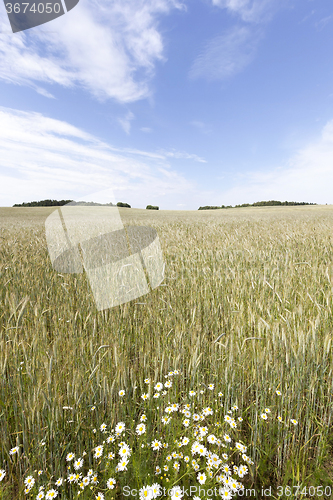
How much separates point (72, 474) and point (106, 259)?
3.82m

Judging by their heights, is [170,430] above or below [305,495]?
above

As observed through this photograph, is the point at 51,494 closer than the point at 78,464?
Yes

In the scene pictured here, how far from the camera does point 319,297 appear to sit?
279 cm

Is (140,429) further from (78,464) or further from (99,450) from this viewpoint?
(78,464)

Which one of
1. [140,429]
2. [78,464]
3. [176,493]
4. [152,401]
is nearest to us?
[176,493]

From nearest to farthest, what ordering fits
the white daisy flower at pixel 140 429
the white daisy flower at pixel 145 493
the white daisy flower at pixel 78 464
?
1. the white daisy flower at pixel 145 493
2. the white daisy flower at pixel 78 464
3. the white daisy flower at pixel 140 429

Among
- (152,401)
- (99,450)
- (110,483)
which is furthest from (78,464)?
(152,401)

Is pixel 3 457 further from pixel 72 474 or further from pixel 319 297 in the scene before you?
pixel 319 297

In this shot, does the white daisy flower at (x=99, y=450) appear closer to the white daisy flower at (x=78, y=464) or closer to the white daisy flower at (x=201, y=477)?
the white daisy flower at (x=78, y=464)

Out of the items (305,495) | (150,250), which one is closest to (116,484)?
(305,495)

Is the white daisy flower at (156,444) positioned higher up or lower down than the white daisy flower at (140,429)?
lower down

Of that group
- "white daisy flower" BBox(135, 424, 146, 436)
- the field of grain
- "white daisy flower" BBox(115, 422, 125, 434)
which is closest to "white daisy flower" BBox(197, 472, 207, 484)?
the field of grain

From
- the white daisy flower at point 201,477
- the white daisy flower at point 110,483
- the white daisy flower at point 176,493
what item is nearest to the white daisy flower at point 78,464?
the white daisy flower at point 110,483

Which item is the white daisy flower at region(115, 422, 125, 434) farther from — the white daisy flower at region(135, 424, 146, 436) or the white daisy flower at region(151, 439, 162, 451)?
the white daisy flower at region(151, 439, 162, 451)
